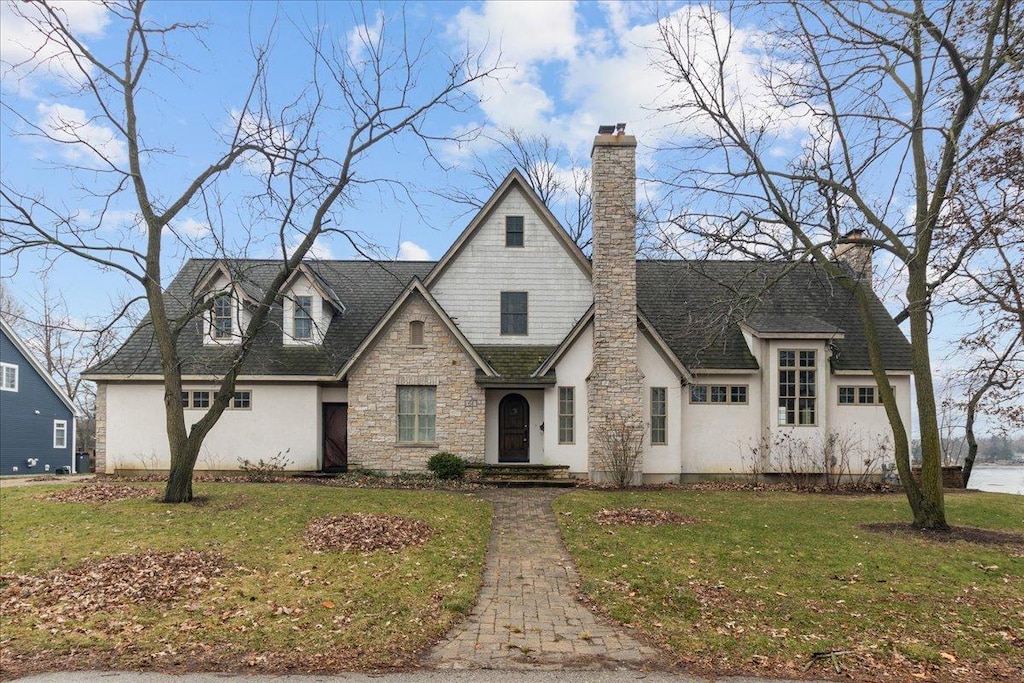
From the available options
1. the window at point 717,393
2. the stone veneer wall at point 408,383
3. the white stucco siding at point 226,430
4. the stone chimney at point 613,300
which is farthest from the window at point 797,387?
→ the white stucco siding at point 226,430

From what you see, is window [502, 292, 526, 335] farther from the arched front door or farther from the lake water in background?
the lake water in background

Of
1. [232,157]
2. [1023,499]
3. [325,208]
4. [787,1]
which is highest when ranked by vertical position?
[787,1]

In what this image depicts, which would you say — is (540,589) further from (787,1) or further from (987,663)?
(787,1)

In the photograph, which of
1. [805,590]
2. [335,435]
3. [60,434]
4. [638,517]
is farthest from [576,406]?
[60,434]

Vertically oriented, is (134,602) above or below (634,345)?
below

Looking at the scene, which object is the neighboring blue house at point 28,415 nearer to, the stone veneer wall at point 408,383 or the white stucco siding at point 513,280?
the stone veneer wall at point 408,383

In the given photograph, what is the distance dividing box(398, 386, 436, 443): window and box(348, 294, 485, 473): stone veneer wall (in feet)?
0.66

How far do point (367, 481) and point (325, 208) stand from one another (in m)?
7.73

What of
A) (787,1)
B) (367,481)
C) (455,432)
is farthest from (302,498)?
(787,1)

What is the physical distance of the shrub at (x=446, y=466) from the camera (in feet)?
62.4

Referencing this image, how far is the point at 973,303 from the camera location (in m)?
13.8

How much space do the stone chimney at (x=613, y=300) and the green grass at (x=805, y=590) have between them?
500 cm

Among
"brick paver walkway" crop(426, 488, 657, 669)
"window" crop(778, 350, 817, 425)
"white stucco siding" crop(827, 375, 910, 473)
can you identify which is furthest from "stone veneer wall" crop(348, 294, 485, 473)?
"white stucco siding" crop(827, 375, 910, 473)

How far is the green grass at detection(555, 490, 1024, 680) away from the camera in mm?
7066
